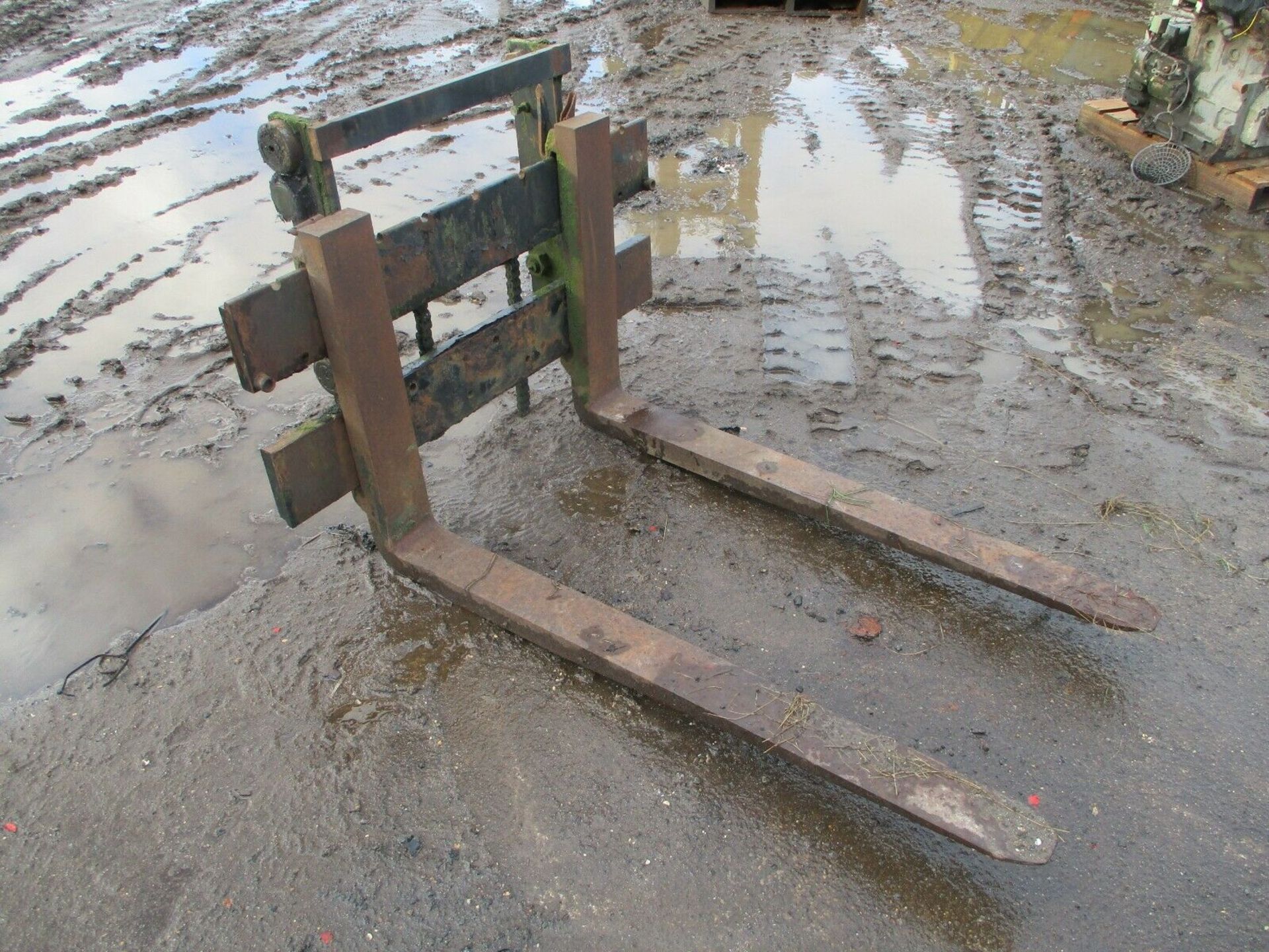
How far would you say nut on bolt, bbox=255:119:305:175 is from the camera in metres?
2.61

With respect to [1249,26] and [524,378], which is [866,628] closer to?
[524,378]

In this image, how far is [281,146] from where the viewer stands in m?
2.64

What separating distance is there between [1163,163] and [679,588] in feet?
17.3

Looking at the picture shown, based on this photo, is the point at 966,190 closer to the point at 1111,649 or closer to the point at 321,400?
the point at 1111,649

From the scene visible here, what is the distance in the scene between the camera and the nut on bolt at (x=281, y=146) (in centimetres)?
261

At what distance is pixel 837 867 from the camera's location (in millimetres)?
2588

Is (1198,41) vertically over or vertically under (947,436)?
over

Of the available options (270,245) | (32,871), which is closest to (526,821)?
(32,871)

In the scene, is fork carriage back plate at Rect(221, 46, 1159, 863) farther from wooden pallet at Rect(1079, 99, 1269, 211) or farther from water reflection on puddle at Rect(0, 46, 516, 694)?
wooden pallet at Rect(1079, 99, 1269, 211)

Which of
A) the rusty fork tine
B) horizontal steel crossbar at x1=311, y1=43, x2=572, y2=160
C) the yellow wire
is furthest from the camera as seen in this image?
the yellow wire

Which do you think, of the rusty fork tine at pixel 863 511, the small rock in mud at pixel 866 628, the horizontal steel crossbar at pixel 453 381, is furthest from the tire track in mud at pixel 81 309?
the small rock in mud at pixel 866 628

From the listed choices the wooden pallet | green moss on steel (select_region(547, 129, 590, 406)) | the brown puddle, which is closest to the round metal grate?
the wooden pallet

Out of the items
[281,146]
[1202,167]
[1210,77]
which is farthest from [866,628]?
[1210,77]

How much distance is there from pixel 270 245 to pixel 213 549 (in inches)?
→ 114
